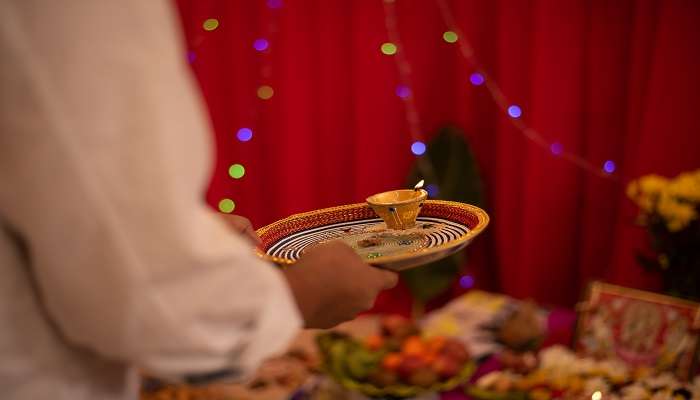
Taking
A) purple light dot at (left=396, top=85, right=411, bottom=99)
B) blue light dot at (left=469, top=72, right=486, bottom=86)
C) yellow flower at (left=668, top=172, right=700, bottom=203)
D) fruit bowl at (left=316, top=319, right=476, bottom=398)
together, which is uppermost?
blue light dot at (left=469, top=72, right=486, bottom=86)

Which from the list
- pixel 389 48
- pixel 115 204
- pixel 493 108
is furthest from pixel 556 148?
pixel 115 204

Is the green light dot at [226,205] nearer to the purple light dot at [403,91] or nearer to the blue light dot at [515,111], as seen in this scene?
the purple light dot at [403,91]

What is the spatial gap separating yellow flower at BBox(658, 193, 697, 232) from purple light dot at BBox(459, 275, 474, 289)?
1085 millimetres

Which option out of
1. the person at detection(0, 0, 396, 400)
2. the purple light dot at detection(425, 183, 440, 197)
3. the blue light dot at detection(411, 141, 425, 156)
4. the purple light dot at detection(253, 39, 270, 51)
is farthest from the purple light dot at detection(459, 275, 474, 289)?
the person at detection(0, 0, 396, 400)

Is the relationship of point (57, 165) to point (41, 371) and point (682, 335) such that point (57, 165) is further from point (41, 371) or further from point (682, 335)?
point (682, 335)

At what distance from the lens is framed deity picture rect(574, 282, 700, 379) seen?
55.2 inches

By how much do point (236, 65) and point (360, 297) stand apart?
2025 millimetres

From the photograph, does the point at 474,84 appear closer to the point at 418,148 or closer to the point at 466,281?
the point at 418,148

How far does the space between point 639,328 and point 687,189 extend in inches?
14.8

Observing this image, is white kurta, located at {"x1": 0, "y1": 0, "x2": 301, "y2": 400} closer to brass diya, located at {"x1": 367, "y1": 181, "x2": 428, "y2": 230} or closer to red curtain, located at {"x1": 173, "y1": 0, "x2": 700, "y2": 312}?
brass diya, located at {"x1": 367, "y1": 181, "x2": 428, "y2": 230}

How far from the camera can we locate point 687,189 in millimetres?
1438

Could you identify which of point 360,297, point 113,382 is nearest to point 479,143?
point 360,297

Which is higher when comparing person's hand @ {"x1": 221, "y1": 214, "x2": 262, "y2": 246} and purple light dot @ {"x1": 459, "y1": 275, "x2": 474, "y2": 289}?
person's hand @ {"x1": 221, "y1": 214, "x2": 262, "y2": 246}

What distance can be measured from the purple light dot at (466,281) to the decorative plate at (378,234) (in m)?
1.57
